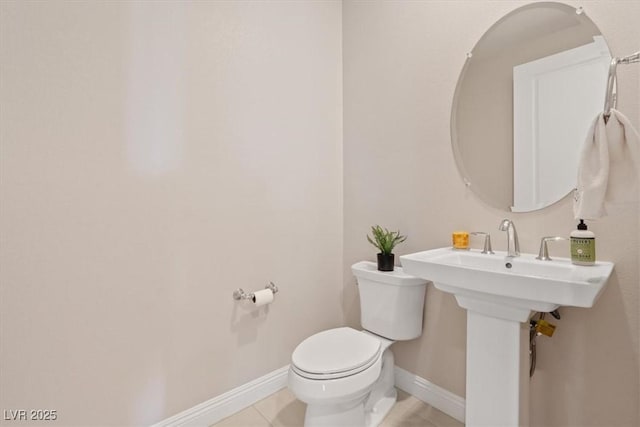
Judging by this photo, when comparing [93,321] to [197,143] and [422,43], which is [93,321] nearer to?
[197,143]

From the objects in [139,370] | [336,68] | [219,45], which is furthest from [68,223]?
[336,68]

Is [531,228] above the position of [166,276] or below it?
above

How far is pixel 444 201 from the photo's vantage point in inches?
59.8

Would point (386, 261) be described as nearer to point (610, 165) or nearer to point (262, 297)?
point (262, 297)

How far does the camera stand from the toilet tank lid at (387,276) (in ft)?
4.98

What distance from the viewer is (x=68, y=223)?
3.77ft

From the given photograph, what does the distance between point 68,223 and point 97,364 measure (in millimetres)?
578

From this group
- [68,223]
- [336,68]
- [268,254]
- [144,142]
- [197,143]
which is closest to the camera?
[68,223]

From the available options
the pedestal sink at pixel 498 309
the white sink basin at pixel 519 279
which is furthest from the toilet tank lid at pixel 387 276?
the pedestal sink at pixel 498 309

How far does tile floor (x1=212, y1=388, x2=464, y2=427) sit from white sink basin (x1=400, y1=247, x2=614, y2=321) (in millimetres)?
764

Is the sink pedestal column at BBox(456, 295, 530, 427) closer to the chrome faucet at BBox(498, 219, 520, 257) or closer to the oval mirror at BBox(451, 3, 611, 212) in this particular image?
the chrome faucet at BBox(498, 219, 520, 257)

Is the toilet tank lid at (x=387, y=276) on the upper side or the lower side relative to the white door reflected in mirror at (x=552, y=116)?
lower

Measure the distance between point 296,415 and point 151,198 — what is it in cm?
128

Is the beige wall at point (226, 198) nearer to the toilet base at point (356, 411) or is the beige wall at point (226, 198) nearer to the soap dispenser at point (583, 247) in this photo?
the soap dispenser at point (583, 247)
